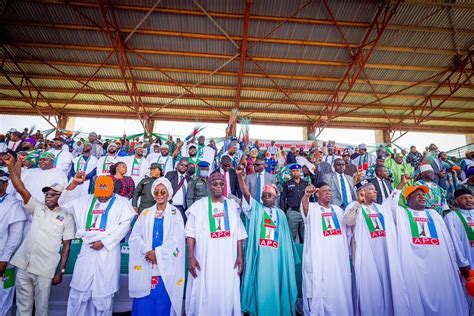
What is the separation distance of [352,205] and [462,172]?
7409mm

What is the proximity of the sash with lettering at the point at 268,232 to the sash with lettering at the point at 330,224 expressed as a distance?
670 mm

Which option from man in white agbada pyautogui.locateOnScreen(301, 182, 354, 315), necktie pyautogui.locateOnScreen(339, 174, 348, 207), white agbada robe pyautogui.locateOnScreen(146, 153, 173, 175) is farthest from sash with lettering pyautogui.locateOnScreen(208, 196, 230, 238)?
white agbada robe pyautogui.locateOnScreen(146, 153, 173, 175)

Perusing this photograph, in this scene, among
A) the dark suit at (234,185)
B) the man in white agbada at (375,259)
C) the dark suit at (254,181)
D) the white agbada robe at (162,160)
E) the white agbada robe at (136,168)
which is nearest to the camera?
the man in white agbada at (375,259)

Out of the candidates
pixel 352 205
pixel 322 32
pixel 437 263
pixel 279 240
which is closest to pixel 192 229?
pixel 279 240

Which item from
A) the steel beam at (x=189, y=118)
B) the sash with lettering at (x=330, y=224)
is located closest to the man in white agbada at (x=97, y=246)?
the sash with lettering at (x=330, y=224)

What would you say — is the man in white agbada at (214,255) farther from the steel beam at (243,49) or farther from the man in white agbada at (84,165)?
the steel beam at (243,49)

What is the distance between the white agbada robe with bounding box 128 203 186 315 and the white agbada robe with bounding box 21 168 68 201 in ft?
9.31

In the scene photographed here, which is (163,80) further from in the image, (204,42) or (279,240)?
(279,240)

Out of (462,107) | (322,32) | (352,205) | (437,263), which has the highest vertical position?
(322,32)

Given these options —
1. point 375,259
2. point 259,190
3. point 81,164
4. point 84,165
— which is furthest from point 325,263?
point 81,164

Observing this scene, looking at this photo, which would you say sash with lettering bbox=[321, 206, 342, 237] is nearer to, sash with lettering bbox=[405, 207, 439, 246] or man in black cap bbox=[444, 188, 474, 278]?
sash with lettering bbox=[405, 207, 439, 246]

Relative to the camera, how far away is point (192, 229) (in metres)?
3.17

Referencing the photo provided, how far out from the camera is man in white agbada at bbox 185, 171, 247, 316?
2861mm

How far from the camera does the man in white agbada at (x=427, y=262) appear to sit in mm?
2919
